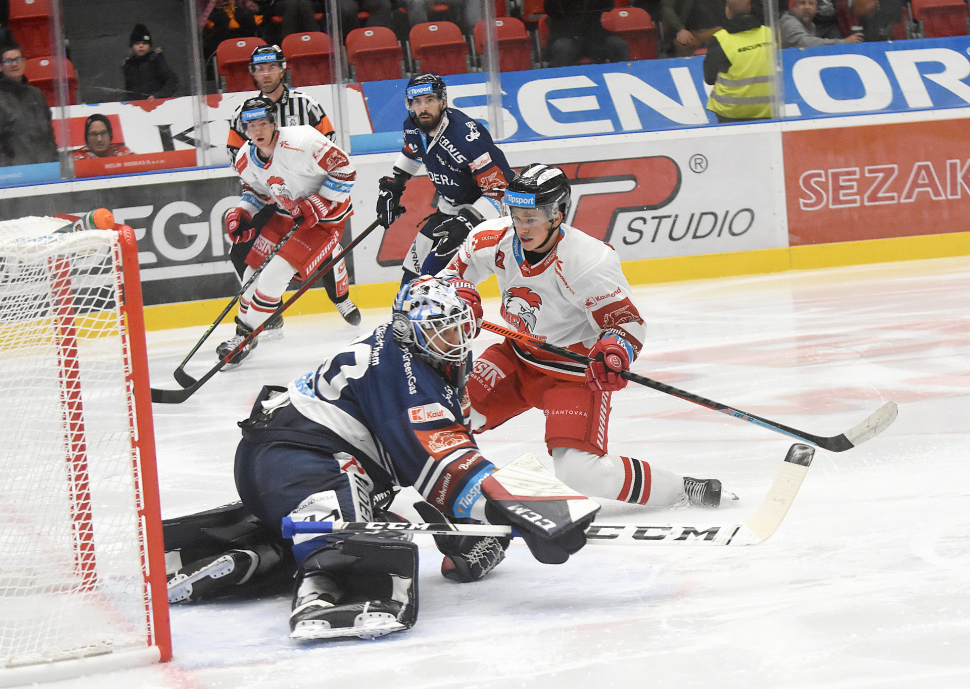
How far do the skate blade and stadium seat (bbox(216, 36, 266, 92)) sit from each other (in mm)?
5150

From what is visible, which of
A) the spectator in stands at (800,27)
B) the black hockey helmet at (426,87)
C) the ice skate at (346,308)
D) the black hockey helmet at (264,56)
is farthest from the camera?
the spectator in stands at (800,27)

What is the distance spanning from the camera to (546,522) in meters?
2.11

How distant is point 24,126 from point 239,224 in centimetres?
187

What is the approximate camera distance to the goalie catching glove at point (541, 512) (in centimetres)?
210

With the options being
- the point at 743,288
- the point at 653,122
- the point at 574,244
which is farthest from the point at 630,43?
the point at 574,244

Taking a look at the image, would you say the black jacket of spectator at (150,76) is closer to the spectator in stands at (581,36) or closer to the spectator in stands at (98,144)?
the spectator in stands at (98,144)

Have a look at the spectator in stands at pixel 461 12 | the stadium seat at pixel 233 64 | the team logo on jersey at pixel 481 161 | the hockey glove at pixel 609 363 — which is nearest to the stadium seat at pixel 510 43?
the spectator in stands at pixel 461 12

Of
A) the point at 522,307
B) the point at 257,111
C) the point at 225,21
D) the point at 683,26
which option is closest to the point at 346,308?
the point at 257,111

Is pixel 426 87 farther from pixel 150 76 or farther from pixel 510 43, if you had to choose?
pixel 150 76

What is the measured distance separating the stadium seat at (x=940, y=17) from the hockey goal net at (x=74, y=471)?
669 centimetres

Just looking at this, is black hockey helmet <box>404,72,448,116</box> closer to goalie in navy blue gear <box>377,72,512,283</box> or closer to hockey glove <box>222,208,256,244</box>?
goalie in navy blue gear <box>377,72,512,283</box>

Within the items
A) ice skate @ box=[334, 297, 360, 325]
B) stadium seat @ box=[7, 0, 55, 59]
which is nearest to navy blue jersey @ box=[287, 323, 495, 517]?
ice skate @ box=[334, 297, 360, 325]

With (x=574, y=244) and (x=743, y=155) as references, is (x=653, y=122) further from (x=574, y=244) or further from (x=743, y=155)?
(x=574, y=244)

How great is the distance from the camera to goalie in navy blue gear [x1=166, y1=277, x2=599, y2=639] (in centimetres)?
213
